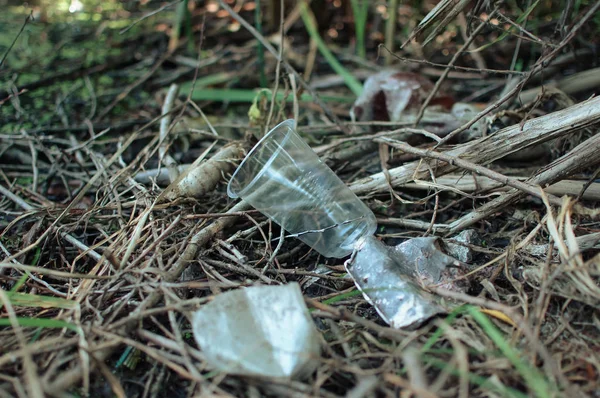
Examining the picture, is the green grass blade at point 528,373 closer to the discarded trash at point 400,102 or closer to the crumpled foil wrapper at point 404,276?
the crumpled foil wrapper at point 404,276

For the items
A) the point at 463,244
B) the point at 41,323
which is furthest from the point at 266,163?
the point at 41,323

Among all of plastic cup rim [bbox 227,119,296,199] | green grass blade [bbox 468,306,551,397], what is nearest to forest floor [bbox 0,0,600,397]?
green grass blade [bbox 468,306,551,397]

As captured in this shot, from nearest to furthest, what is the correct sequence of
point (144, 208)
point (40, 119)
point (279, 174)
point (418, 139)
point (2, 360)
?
point (2, 360) → point (279, 174) → point (144, 208) → point (418, 139) → point (40, 119)

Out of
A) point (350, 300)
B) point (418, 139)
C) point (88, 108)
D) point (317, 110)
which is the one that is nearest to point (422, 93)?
point (418, 139)

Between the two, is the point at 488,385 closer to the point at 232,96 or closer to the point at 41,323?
the point at 41,323

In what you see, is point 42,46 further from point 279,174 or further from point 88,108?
point 279,174

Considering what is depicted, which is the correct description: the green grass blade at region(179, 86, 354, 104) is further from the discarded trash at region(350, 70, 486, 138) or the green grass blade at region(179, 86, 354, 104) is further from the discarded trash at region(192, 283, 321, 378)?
the discarded trash at region(192, 283, 321, 378)
